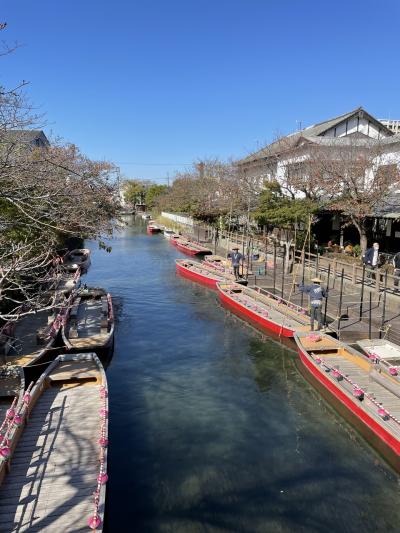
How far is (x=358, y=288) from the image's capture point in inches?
944

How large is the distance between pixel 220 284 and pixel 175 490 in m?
18.4

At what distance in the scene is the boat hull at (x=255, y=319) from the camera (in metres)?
19.4

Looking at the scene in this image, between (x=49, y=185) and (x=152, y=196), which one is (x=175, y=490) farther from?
(x=152, y=196)

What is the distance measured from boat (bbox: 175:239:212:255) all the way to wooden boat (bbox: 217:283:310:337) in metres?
19.7

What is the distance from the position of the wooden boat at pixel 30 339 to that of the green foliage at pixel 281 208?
16.8 meters

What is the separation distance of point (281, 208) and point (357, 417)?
64.9 ft

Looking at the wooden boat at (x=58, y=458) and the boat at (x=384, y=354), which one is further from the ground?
the boat at (x=384, y=354)

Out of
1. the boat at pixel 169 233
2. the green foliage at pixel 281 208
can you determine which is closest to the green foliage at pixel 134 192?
the boat at pixel 169 233

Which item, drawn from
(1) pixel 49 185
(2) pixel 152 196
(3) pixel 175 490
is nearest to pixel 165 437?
(3) pixel 175 490

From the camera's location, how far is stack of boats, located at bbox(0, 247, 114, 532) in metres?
8.02

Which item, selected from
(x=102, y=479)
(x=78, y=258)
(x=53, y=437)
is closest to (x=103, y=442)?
(x=102, y=479)

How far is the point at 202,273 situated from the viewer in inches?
1316

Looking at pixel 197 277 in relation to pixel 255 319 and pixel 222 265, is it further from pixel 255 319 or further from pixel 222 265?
pixel 255 319

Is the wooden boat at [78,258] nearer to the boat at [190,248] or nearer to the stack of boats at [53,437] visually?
the boat at [190,248]
